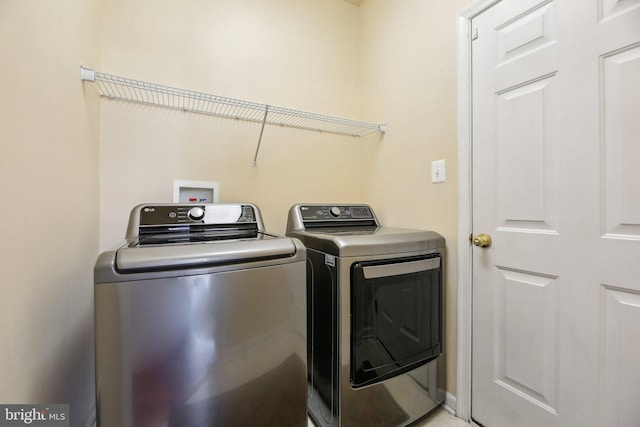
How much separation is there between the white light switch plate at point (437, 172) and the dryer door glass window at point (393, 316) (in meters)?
0.43

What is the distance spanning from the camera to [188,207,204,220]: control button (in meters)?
1.35

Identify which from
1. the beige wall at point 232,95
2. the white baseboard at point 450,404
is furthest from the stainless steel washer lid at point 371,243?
the white baseboard at point 450,404

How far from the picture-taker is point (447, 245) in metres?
1.49

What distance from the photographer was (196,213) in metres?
1.35

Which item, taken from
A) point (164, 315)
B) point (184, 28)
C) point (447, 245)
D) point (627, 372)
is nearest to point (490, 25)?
point (447, 245)

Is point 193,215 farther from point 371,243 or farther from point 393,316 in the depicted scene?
point 393,316

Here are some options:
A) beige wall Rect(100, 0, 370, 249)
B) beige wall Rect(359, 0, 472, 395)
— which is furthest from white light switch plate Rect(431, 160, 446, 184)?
beige wall Rect(100, 0, 370, 249)

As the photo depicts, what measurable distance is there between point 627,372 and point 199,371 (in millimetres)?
1430

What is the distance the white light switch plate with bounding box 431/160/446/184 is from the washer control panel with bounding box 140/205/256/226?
1.06 m

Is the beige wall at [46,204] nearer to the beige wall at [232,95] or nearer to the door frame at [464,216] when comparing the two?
the beige wall at [232,95]

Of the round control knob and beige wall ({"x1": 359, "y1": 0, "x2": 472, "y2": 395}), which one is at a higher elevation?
beige wall ({"x1": 359, "y1": 0, "x2": 472, "y2": 395})

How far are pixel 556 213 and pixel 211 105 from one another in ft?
6.16

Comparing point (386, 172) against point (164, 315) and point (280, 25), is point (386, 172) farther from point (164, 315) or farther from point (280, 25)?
point (164, 315)

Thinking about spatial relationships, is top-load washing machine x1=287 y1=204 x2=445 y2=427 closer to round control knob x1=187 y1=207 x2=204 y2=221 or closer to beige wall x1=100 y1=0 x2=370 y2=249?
round control knob x1=187 y1=207 x2=204 y2=221
